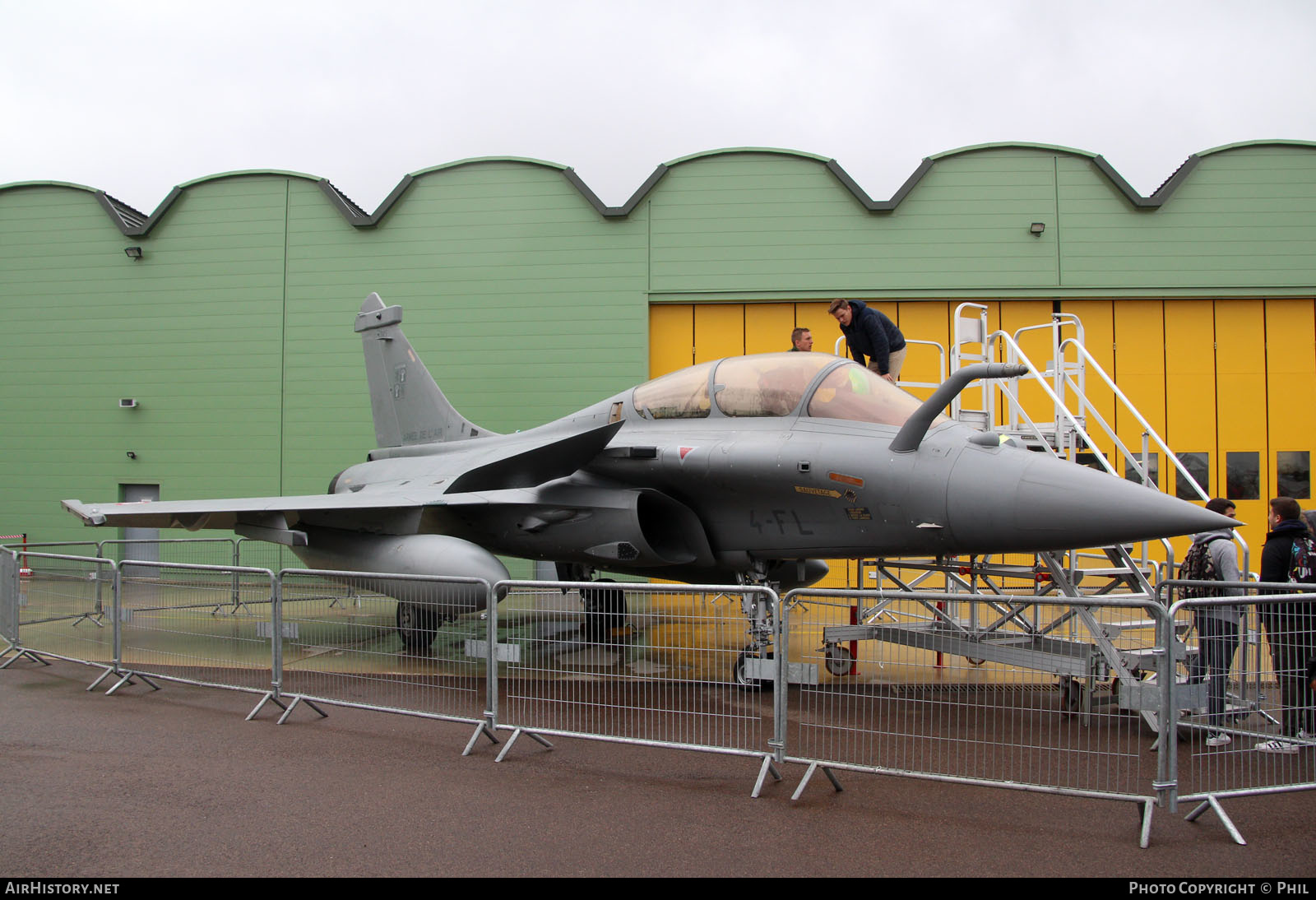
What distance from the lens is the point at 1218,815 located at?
12.0 ft

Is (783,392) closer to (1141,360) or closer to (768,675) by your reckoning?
(768,675)

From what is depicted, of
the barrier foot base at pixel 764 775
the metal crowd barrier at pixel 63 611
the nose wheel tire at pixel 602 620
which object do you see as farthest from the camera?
the metal crowd barrier at pixel 63 611

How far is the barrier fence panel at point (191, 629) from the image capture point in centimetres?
613

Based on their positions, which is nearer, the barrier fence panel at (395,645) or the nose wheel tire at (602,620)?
the nose wheel tire at (602,620)

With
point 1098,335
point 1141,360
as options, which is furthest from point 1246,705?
point 1141,360

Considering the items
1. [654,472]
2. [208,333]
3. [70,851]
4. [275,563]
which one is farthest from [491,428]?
[70,851]

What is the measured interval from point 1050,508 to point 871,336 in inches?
115

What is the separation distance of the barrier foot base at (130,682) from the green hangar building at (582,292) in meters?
7.92

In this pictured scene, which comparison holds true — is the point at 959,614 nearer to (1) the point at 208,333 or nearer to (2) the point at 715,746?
(2) the point at 715,746

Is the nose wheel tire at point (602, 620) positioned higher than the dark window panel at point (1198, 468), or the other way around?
the dark window panel at point (1198, 468)

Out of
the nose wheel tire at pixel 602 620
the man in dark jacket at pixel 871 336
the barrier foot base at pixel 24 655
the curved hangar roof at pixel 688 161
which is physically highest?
the curved hangar roof at pixel 688 161

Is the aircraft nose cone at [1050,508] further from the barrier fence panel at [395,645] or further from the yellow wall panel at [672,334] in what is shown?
the yellow wall panel at [672,334]

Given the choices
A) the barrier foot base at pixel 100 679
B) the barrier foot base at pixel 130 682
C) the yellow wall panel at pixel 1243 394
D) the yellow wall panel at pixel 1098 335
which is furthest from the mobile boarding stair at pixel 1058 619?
the yellow wall panel at pixel 1243 394

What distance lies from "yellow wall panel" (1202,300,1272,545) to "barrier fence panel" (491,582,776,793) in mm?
11903
